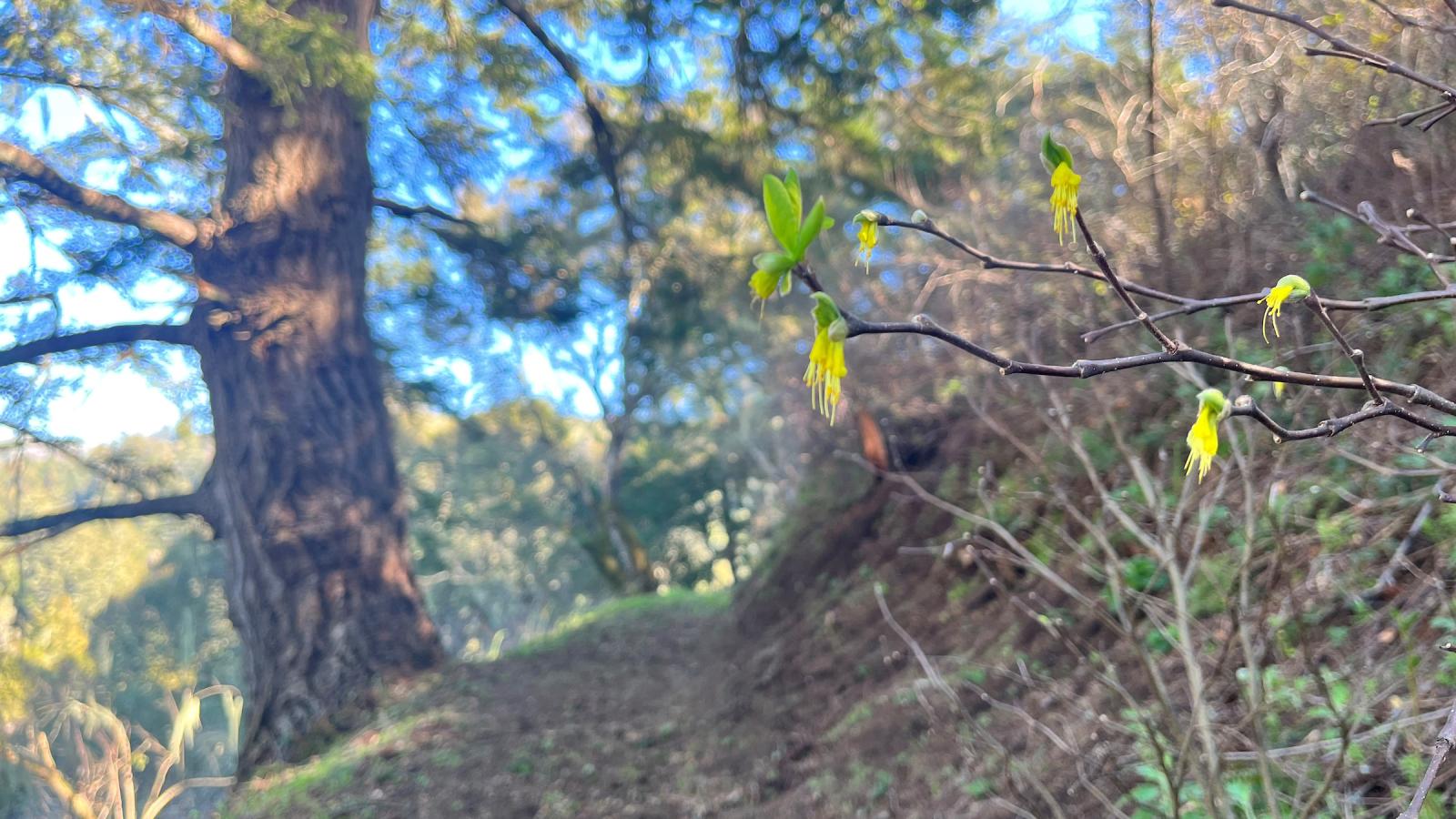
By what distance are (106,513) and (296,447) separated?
1.87 metres

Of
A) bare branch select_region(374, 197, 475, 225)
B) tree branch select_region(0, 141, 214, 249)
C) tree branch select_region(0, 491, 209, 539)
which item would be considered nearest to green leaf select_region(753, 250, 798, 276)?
tree branch select_region(0, 141, 214, 249)

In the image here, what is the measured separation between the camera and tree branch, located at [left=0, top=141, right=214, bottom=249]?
5.36 meters

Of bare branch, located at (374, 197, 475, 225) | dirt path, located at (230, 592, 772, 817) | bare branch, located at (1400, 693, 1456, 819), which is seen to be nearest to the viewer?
bare branch, located at (1400, 693, 1456, 819)

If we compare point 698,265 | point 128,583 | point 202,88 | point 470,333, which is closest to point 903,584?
point 698,265

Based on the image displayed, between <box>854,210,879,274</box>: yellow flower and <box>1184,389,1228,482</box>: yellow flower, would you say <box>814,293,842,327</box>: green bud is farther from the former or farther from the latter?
<box>1184,389,1228,482</box>: yellow flower

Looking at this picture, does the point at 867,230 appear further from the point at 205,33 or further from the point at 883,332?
the point at 205,33

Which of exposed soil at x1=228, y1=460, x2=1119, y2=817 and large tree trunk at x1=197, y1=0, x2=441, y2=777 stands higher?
large tree trunk at x1=197, y1=0, x2=441, y2=777

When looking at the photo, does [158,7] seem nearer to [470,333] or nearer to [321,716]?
[321,716]

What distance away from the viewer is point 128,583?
21.5 m

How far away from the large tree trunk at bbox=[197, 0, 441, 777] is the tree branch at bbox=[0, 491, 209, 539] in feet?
0.84

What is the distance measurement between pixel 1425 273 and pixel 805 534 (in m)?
5.63

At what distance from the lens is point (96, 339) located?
6258mm

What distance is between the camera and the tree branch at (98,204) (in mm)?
5355

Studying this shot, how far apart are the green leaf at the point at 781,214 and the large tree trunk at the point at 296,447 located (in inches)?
253
